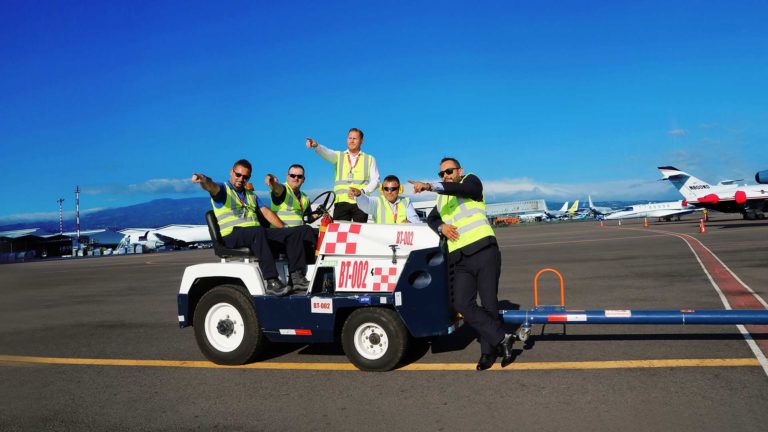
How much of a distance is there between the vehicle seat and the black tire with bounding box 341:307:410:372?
1297 millimetres

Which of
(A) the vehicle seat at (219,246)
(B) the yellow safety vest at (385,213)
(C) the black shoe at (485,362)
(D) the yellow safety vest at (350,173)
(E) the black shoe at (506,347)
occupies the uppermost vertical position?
(D) the yellow safety vest at (350,173)

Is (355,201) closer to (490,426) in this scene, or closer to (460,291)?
(460,291)

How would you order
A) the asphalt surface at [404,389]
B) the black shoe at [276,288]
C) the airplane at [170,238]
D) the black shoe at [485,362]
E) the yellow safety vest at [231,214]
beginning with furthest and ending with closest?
the airplane at [170,238] < the yellow safety vest at [231,214] < the black shoe at [276,288] < the black shoe at [485,362] < the asphalt surface at [404,389]

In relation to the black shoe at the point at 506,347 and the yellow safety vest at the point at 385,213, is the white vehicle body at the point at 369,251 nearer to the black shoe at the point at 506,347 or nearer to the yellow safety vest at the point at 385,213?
the yellow safety vest at the point at 385,213

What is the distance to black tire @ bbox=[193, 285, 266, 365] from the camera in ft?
16.9

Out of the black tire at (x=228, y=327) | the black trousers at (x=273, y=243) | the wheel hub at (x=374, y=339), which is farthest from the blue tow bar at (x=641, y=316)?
the black tire at (x=228, y=327)

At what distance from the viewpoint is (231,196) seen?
5465 mm

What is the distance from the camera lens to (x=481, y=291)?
488 cm

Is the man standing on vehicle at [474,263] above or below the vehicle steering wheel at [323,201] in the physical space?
below

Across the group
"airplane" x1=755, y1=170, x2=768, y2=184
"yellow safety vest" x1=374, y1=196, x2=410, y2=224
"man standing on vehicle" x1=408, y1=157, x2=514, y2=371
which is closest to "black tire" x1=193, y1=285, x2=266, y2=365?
"yellow safety vest" x1=374, y1=196, x2=410, y2=224

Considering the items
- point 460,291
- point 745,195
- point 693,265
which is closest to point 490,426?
point 460,291

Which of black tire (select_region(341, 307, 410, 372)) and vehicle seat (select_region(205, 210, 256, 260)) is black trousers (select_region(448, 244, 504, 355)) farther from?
vehicle seat (select_region(205, 210, 256, 260))

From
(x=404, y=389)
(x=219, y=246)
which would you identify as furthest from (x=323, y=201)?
(x=404, y=389)

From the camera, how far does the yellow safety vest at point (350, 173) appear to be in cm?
608
